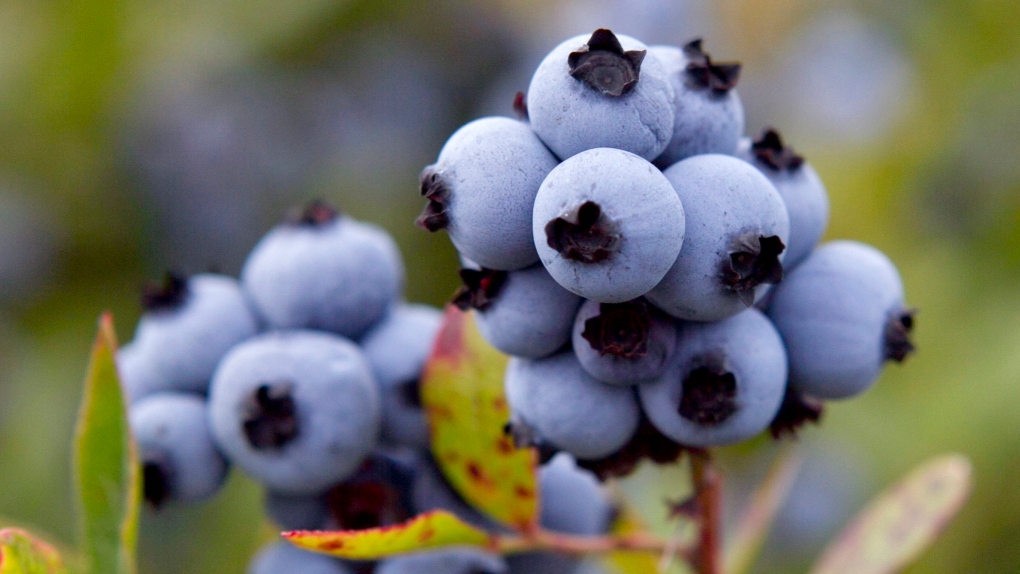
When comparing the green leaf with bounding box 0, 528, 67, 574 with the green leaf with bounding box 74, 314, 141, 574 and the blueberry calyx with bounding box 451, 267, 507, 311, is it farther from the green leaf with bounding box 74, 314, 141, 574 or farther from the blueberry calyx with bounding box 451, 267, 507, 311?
the blueberry calyx with bounding box 451, 267, 507, 311

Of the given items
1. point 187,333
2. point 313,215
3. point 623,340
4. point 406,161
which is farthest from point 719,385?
point 406,161

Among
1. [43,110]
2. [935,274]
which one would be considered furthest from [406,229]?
[935,274]

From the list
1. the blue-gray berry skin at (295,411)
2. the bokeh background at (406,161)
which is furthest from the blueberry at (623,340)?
the bokeh background at (406,161)

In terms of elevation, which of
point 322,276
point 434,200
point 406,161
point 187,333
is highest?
point 406,161

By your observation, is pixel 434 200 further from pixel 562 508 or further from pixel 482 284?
pixel 562 508

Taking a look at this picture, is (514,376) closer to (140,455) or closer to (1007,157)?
(140,455)

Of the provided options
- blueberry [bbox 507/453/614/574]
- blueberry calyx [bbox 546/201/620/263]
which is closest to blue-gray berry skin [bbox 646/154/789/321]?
blueberry calyx [bbox 546/201/620/263]
